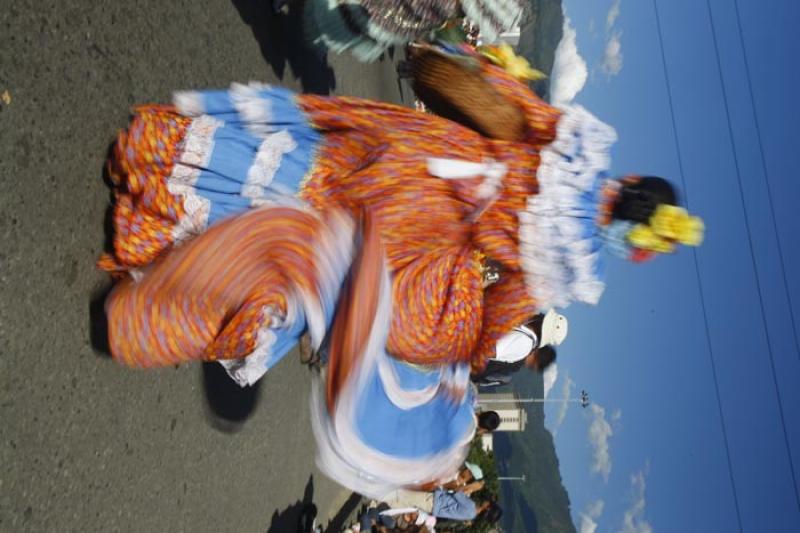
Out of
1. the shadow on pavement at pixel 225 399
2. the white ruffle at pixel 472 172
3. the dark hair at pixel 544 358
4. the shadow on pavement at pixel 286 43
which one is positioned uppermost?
the shadow on pavement at pixel 286 43

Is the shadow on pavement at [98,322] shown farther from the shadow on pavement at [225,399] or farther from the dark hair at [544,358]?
the dark hair at [544,358]

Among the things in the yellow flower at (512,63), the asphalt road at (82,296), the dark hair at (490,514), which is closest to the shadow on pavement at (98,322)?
the asphalt road at (82,296)

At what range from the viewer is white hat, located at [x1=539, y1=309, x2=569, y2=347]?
463cm

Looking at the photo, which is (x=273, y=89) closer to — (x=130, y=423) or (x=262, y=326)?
(x=262, y=326)

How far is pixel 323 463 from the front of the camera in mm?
1940

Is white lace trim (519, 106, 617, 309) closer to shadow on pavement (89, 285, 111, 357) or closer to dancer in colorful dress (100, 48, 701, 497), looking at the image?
dancer in colorful dress (100, 48, 701, 497)

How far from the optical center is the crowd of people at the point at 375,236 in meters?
1.94

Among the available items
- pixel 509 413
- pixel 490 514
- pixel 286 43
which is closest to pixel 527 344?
pixel 286 43

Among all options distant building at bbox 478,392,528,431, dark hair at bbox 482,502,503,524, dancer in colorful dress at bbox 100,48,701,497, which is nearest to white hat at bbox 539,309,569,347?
dancer in colorful dress at bbox 100,48,701,497

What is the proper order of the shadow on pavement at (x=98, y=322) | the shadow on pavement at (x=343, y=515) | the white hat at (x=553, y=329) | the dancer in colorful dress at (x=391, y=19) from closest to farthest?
the shadow on pavement at (x=98, y=322)
the dancer in colorful dress at (x=391, y=19)
the white hat at (x=553, y=329)
the shadow on pavement at (x=343, y=515)

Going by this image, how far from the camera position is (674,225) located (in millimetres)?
2061

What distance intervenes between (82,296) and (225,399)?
144 centimetres

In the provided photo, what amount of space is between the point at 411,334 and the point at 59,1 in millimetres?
1552

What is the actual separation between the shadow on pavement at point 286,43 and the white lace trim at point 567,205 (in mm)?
2325
